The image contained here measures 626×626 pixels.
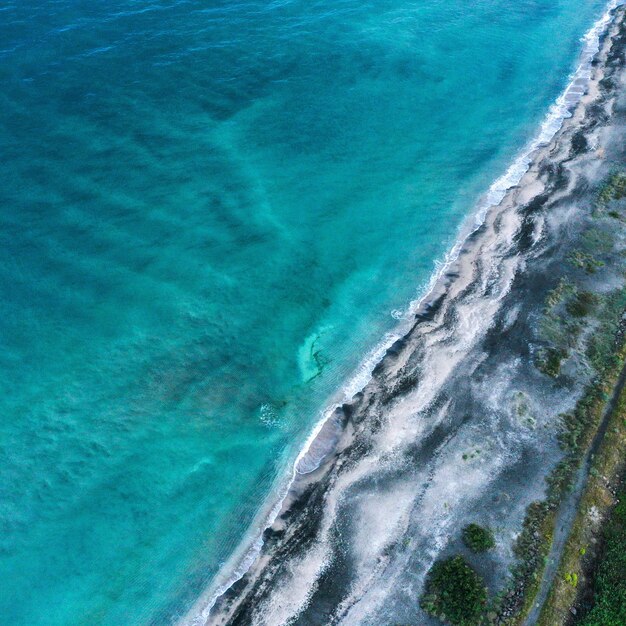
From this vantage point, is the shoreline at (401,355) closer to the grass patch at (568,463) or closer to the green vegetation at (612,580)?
the grass patch at (568,463)

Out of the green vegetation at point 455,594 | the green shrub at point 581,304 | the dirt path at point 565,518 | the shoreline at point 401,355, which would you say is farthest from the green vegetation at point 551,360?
the green vegetation at point 455,594

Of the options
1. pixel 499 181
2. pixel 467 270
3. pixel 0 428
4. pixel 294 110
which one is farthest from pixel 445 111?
pixel 0 428

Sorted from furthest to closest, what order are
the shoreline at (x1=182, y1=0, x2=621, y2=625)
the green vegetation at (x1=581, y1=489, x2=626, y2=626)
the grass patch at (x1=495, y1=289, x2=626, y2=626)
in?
the shoreline at (x1=182, y1=0, x2=621, y2=625) < the grass patch at (x1=495, y1=289, x2=626, y2=626) < the green vegetation at (x1=581, y1=489, x2=626, y2=626)

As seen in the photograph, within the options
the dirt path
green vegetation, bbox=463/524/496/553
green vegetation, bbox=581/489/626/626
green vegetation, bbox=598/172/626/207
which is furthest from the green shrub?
green vegetation, bbox=463/524/496/553

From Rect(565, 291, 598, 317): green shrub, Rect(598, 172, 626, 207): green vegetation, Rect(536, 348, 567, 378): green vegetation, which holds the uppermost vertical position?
Rect(598, 172, 626, 207): green vegetation

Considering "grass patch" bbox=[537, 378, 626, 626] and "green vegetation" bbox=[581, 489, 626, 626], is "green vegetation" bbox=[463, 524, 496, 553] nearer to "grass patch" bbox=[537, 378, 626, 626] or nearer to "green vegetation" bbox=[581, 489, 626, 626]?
"grass patch" bbox=[537, 378, 626, 626]

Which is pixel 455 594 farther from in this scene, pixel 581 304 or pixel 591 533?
pixel 581 304

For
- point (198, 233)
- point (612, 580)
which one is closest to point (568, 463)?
point (612, 580)
